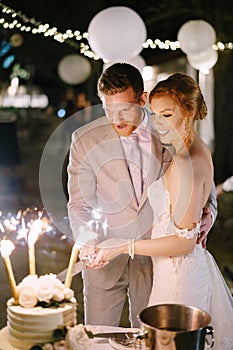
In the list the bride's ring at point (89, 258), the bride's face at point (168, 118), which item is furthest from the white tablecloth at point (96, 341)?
the bride's face at point (168, 118)

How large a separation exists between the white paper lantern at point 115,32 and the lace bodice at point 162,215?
2.56 m

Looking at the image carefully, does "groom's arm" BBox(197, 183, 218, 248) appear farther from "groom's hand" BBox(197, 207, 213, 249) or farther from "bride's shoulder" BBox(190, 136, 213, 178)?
"bride's shoulder" BBox(190, 136, 213, 178)

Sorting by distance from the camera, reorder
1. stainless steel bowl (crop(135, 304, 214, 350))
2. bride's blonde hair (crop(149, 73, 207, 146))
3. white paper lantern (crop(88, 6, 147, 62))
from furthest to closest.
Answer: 1. white paper lantern (crop(88, 6, 147, 62))
2. bride's blonde hair (crop(149, 73, 207, 146))
3. stainless steel bowl (crop(135, 304, 214, 350))

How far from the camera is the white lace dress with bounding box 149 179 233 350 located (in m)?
3.12

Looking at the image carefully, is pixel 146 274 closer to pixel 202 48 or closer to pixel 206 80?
pixel 202 48

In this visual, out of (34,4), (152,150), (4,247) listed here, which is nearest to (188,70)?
(34,4)

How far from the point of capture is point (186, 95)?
3047mm

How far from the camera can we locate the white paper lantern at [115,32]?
5449mm

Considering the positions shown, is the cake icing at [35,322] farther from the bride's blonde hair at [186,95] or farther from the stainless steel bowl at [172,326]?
the bride's blonde hair at [186,95]

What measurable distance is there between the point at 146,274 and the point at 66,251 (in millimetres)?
3912

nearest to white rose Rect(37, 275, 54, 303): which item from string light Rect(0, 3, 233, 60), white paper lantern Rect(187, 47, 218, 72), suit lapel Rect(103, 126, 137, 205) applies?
suit lapel Rect(103, 126, 137, 205)

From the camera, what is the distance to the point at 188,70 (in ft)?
44.3

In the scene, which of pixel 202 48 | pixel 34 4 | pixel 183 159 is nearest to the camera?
pixel 183 159

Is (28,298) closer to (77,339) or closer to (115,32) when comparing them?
(77,339)
